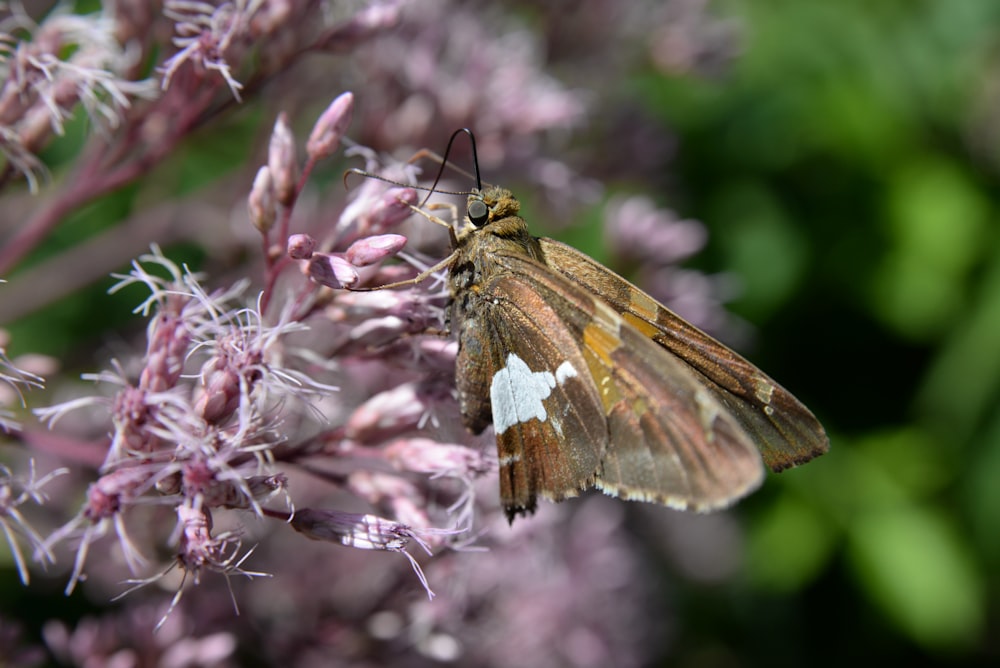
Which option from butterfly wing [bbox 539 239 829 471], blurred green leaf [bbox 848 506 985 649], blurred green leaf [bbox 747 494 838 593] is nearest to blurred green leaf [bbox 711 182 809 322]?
blurred green leaf [bbox 747 494 838 593]

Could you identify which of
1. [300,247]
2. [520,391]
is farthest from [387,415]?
[300,247]

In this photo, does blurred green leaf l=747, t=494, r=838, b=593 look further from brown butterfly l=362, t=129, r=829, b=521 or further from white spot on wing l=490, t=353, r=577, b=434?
white spot on wing l=490, t=353, r=577, b=434

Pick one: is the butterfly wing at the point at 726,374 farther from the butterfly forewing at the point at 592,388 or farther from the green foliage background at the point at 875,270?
the green foliage background at the point at 875,270

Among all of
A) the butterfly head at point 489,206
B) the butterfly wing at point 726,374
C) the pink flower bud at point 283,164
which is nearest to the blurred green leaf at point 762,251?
the butterfly wing at point 726,374

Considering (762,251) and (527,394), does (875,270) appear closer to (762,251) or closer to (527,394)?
(762,251)

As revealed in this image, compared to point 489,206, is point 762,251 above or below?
below

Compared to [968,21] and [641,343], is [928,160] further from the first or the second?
[641,343]

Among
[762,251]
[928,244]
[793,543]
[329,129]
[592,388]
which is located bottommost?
[793,543]
